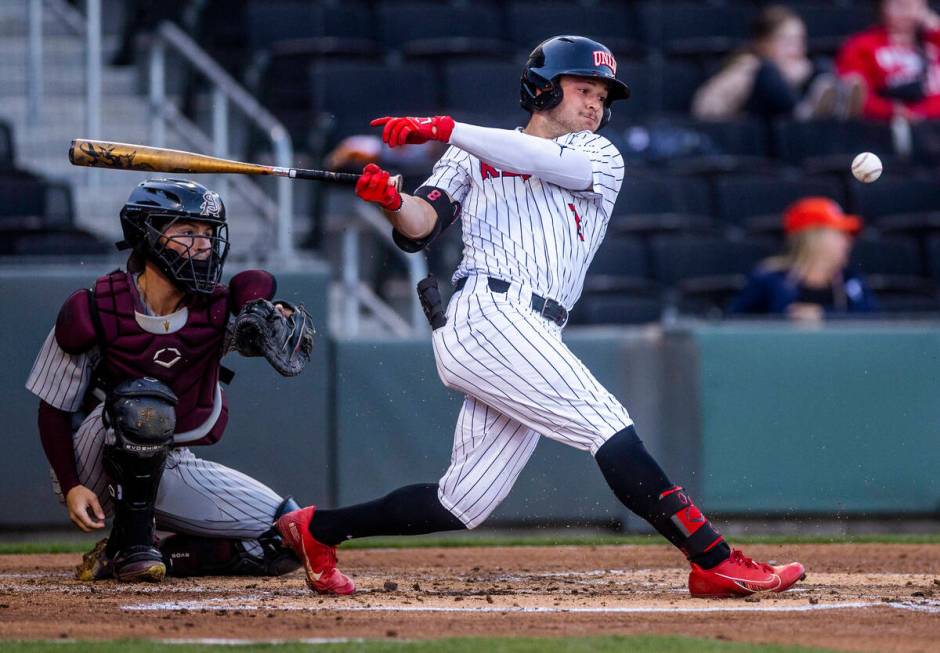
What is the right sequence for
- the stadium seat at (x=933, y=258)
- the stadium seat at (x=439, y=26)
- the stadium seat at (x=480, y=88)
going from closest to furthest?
the stadium seat at (x=933, y=258) → the stadium seat at (x=480, y=88) → the stadium seat at (x=439, y=26)

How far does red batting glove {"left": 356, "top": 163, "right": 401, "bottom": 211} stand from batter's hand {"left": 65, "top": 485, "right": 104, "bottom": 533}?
1230 mm

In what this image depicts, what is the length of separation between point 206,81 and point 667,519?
492 centimetres

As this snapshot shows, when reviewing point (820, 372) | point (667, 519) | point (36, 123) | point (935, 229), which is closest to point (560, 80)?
point (667, 519)

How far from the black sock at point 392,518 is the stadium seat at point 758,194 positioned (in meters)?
4.71

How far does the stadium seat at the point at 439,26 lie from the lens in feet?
29.5

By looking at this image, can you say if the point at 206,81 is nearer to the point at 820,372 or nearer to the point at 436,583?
the point at 820,372

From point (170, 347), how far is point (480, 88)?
4.52 meters

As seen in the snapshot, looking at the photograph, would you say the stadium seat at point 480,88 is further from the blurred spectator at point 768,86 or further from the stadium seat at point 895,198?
the stadium seat at point 895,198

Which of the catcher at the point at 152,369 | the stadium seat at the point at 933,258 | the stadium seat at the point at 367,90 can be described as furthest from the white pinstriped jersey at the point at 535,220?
the stadium seat at the point at 933,258

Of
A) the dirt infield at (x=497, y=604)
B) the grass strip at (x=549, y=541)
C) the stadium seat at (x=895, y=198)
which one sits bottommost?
the grass strip at (x=549, y=541)

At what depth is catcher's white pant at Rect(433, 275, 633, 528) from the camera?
385cm

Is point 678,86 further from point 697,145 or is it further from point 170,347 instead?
point 170,347

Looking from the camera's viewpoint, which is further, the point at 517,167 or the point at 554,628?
the point at 517,167

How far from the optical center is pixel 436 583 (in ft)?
14.7
